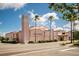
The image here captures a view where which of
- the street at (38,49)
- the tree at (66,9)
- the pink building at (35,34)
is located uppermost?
the tree at (66,9)

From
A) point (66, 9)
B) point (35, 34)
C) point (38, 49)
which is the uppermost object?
point (66, 9)

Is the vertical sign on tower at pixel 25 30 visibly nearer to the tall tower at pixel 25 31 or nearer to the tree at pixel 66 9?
the tall tower at pixel 25 31

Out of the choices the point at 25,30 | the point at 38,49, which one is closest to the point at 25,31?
the point at 25,30

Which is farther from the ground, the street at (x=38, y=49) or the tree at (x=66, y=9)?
the tree at (x=66, y=9)

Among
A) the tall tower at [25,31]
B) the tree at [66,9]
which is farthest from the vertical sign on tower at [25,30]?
the tree at [66,9]

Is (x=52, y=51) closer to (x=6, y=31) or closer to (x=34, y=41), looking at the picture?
(x=34, y=41)

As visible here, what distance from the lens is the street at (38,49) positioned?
10.7ft

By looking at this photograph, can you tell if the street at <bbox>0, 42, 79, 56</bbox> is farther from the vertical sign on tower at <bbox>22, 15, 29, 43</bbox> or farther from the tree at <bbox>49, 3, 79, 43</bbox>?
the tree at <bbox>49, 3, 79, 43</bbox>

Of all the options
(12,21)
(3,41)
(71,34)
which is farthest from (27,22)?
(71,34)

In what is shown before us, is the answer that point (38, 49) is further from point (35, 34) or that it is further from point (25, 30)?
point (25, 30)

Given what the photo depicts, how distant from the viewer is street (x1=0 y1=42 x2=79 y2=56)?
3.26 m

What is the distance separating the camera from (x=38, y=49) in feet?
10.9

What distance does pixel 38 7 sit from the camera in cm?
329

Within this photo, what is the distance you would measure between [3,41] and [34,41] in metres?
0.43
